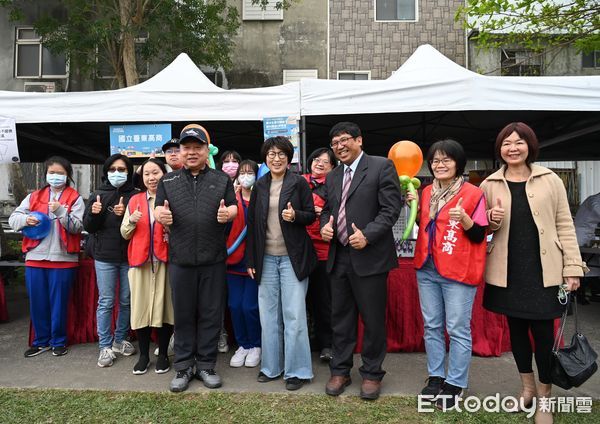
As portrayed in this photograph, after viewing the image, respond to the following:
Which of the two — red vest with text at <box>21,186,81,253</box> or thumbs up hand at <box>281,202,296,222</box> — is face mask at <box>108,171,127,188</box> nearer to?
red vest with text at <box>21,186,81,253</box>

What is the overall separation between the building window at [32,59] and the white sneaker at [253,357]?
36.1 feet

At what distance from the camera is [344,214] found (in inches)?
115

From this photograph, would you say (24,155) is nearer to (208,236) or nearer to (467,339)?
(208,236)

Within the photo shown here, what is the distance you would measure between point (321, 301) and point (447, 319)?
1.15m

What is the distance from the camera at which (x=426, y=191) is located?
2.96 m

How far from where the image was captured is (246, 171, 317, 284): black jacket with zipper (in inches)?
120

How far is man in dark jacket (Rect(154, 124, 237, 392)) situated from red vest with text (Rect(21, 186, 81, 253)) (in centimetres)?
119

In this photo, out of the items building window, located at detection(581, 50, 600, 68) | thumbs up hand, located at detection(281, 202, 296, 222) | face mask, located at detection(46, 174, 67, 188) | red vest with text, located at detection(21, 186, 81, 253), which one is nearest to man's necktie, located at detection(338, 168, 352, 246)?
thumbs up hand, located at detection(281, 202, 296, 222)

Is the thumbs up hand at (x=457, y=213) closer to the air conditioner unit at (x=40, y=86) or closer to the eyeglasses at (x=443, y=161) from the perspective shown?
the eyeglasses at (x=443, y=161)

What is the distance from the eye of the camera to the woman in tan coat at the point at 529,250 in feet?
8.28

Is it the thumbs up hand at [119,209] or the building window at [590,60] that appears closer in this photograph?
the thumbs up hand at [119,209]

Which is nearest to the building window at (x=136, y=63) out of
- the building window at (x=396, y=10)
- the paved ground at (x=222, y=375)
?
the building window at (x=396, y=10)

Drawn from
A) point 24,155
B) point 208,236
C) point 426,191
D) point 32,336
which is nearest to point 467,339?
point 426,191

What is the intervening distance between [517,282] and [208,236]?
1.95m
